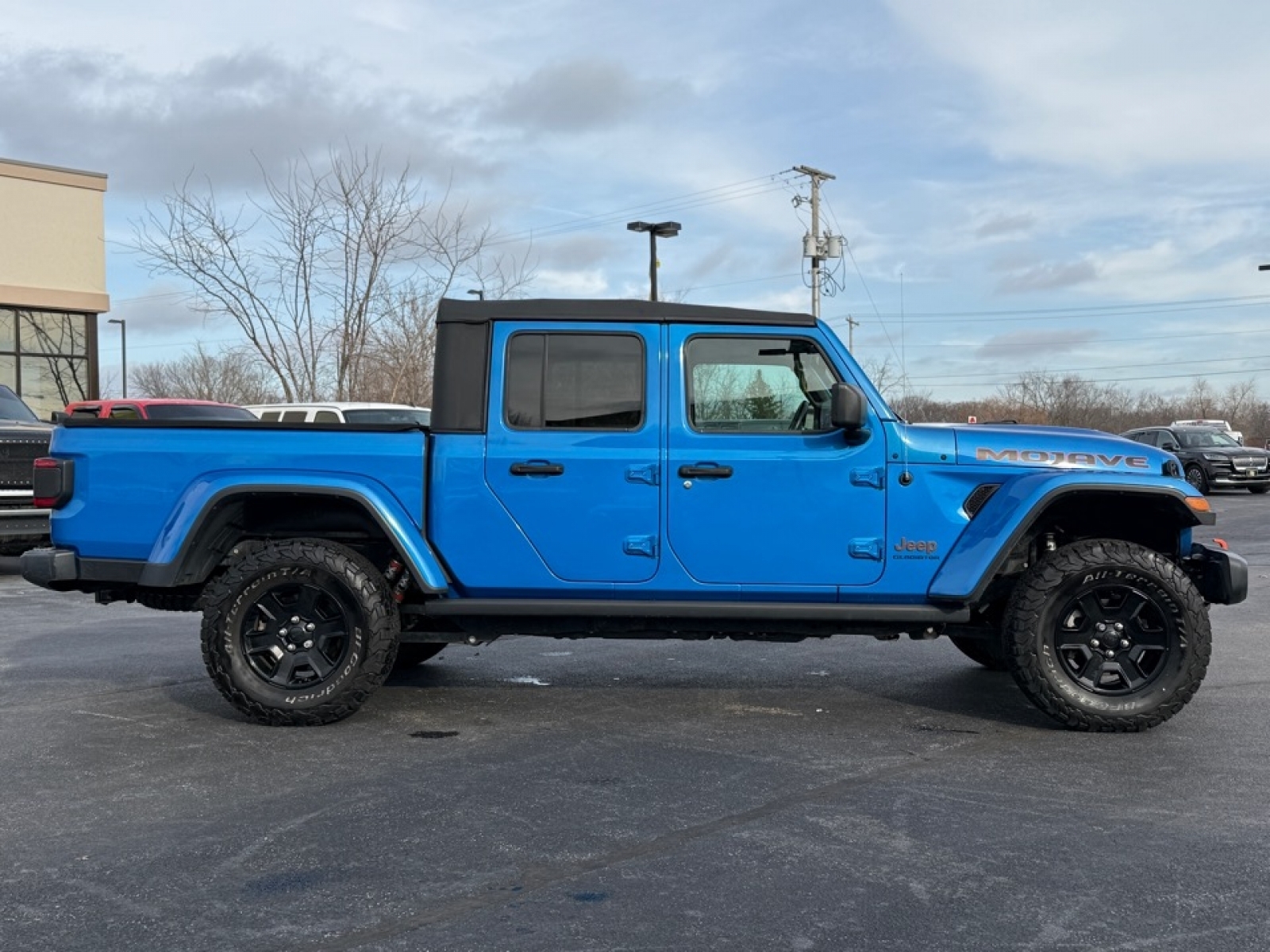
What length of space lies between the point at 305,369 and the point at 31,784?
1822 cm


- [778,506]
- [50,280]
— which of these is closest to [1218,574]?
[778,506]

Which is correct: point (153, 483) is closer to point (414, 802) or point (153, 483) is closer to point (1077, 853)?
point (414, 802)

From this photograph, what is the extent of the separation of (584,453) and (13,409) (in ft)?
32.1

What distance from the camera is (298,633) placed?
5895 mm

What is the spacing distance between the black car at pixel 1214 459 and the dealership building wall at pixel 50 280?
23582mm

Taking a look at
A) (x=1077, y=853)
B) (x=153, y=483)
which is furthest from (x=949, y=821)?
(x=153, y=483)

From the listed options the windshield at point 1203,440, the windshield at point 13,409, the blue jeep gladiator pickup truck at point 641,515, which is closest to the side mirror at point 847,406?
the blue jeep gladiator pickup truck at point 641,515

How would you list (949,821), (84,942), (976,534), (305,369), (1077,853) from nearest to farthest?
(84,942), (1077,853), (949,821), (976,534), (305,369)

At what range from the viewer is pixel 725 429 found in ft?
19.2

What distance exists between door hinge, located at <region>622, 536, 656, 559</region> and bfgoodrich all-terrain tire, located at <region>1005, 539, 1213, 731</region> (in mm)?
1722

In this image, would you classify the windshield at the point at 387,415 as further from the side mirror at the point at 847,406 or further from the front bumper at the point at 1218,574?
the front bumper at the point at 1218,574

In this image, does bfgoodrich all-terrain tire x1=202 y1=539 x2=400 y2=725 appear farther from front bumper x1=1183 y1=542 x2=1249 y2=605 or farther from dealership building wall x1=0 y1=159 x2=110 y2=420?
dealership building wall x1=0 y1=159 x2=110 y2=420

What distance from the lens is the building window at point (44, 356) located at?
83.0ft

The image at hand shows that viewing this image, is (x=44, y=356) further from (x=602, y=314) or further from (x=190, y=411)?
(x=602, y=314)
